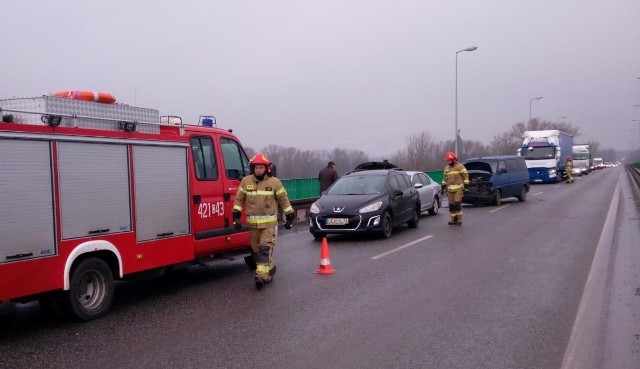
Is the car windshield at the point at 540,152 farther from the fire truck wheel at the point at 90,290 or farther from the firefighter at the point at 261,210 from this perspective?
the fire truck wheel at the point at 90,290

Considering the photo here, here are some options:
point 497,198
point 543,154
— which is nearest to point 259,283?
point 497,198

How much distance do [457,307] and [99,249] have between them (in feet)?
13.9

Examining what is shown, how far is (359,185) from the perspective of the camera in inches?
563

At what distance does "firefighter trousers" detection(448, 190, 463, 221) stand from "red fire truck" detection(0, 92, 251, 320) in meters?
8.51

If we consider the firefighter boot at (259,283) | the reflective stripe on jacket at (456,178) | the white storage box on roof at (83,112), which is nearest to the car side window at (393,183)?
the reflective stripe on jacket at (456,178)

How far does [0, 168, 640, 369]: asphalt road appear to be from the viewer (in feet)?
17.3

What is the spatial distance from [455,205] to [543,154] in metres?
26.1

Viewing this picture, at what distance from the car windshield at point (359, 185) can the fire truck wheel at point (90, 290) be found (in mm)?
7910

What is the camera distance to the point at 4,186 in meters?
5.67

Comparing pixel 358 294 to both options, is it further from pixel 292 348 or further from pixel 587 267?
pixel 587 267

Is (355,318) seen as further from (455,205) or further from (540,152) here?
(540,152)

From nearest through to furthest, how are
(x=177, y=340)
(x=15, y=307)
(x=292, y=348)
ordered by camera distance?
1. (x=292, y=348)
2. (x=177, y=340)
3. (x=15, y=307)

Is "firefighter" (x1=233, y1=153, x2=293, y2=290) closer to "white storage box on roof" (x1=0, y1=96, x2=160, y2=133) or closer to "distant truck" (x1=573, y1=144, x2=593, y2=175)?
"white storage box on roof" (x1=0, y1=96, x2=160, y2=133)

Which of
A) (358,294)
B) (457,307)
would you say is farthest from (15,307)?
(457,307)
